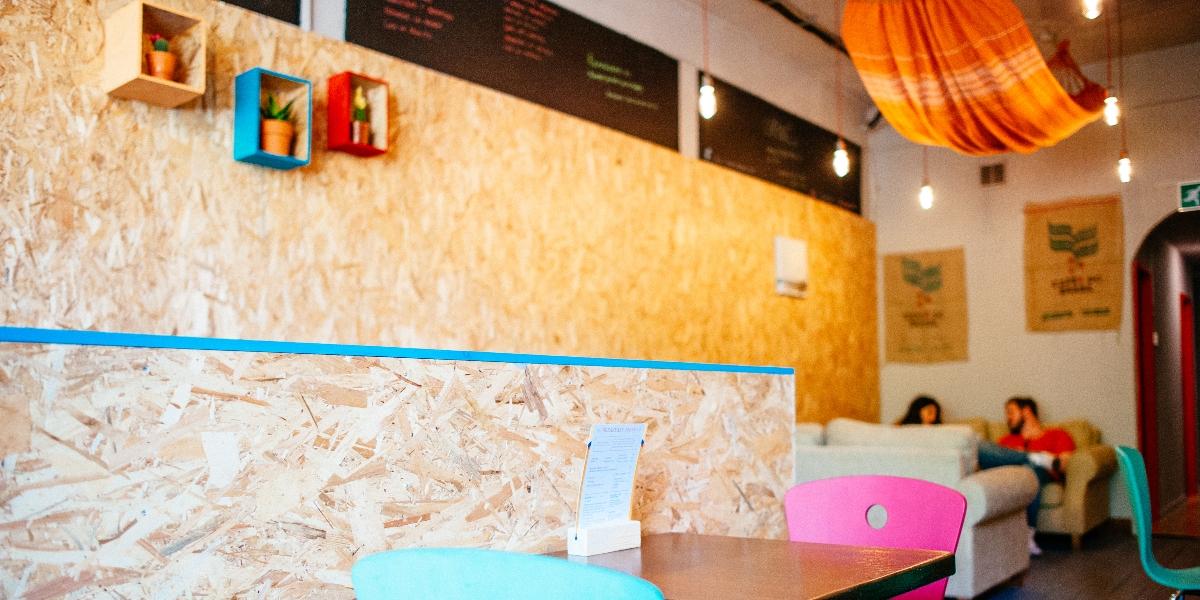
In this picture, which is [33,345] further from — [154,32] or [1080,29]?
[1080,29]

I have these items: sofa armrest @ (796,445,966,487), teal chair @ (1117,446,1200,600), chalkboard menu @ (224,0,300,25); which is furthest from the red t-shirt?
chalkboard menu @ (224,0,300,25)

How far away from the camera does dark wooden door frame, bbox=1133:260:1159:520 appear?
7.54m

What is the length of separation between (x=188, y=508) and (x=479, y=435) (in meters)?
0.57

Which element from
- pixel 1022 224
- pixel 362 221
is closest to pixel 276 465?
pixel 362 221

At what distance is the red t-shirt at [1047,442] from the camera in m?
7.14

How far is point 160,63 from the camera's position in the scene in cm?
332

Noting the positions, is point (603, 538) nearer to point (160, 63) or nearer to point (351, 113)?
point (160, 63)

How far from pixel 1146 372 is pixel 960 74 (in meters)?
4.73

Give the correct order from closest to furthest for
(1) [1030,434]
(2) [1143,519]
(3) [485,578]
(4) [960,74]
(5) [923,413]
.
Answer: (3) [485,578], (2) [1143,519], (4) [960,74], (1) [1030,434], (5) [923,413]

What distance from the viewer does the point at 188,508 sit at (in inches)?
55.6

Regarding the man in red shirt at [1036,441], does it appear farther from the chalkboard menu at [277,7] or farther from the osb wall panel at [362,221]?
the chalkboard menu at [277,7]

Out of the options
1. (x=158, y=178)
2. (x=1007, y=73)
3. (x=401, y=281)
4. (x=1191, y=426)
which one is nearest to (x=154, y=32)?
(x=158, y=178)

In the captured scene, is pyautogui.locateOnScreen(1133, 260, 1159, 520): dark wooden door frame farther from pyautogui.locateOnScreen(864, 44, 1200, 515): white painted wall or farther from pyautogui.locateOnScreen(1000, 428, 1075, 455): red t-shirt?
pyautogui.locateOnScreen(1000, 428, 1075, 455): red t-shirt

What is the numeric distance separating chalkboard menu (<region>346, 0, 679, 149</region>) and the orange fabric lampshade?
165cm
